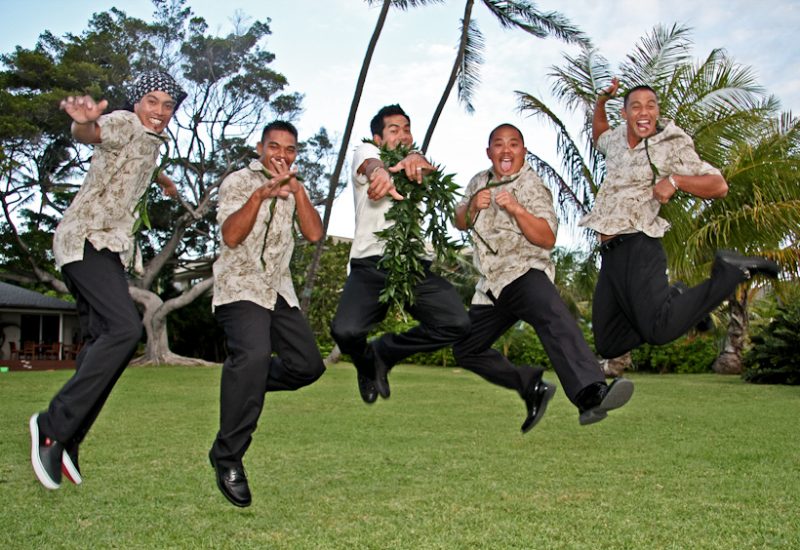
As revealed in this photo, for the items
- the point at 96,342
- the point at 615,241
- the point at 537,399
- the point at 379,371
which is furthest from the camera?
the point at 379,371

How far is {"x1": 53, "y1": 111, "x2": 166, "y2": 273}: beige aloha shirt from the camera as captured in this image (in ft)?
18.2

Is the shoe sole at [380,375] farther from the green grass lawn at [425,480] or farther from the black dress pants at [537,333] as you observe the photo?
the green grass lawn at [425,480]

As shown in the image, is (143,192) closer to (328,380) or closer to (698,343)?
(328,380)

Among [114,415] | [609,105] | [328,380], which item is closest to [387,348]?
[114,415]

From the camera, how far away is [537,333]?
613 cm

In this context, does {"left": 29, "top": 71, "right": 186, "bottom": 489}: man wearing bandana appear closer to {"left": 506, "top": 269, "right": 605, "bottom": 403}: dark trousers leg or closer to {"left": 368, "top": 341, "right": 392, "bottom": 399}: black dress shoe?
{"left": 368, "top": 341, "right": 392, "bottom": 399}: black dress shoe

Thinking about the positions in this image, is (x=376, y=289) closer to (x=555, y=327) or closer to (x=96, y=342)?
(x=555, y=327)

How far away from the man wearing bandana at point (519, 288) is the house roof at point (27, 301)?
34582 millimetres

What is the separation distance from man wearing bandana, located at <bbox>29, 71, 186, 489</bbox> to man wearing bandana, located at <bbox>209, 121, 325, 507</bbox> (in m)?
0.60

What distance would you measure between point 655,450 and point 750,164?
8.45 meters

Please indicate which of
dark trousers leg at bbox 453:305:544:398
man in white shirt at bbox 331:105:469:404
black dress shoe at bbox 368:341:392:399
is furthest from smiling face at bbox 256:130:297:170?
dark trousers leg at bbox 453:305:544:398

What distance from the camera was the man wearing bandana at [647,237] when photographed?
5785 mm

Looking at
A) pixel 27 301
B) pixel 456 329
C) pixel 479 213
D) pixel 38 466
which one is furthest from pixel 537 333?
pixel 27 301

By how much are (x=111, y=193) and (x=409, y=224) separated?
1995 mm
